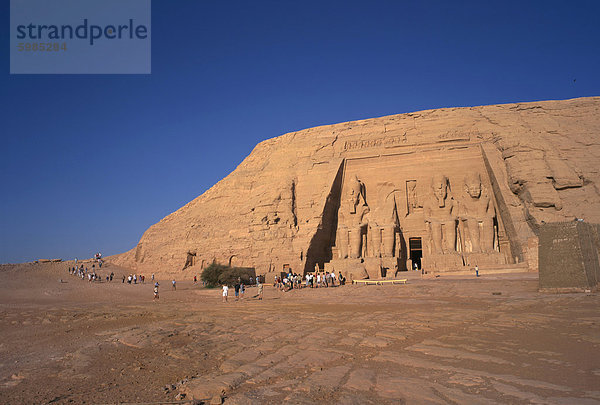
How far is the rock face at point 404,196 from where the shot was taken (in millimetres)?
17875

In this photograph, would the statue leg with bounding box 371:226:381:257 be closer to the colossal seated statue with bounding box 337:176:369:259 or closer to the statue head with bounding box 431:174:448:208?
the colossal seated statue with bounding box 337:176:369:259

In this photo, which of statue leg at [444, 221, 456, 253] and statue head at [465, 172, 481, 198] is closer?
statue leg at [444, 221, 456, 253]

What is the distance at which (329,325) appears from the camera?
22.3 ft

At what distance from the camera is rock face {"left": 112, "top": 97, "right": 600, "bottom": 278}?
17875 millimetres

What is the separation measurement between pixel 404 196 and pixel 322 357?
18.7 m

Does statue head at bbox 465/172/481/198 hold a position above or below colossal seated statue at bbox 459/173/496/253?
above

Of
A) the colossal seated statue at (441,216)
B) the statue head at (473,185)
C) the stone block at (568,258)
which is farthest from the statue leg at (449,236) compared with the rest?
the stone block at (568,258)

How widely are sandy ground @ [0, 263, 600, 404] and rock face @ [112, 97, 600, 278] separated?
33.6ft

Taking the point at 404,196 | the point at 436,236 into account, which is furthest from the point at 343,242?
the point at 436,236

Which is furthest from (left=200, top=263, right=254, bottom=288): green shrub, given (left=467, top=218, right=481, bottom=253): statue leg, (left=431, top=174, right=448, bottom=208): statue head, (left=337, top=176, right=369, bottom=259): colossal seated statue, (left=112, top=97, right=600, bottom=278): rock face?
(left=467, top=218, right=481, bottom=253): statue leg

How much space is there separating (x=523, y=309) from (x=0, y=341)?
937 cm

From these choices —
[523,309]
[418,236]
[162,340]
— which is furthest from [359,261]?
[162,340]

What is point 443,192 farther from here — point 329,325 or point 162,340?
point 162,340

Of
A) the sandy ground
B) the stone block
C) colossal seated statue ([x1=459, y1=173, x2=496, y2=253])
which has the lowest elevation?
the sandy ground
